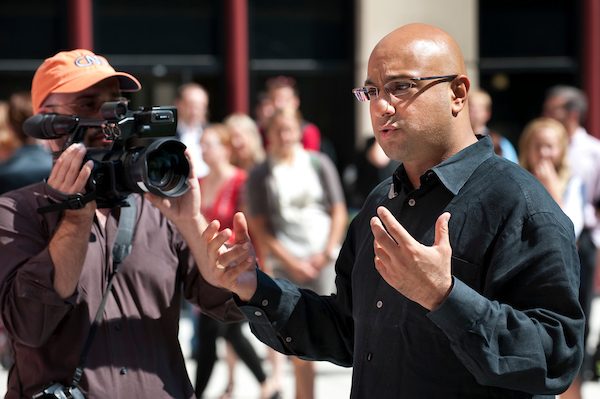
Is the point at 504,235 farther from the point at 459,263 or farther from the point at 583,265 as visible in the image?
the point at 583,265

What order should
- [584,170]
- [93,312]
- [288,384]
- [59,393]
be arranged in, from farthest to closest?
1. [288,384]
2. [584,170]
3. [93,312]
4. [59,393]

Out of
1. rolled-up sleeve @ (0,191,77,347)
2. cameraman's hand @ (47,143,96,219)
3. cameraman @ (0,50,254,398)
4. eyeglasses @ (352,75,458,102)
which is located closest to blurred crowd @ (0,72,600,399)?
cameraman @ (0,50,254,398)

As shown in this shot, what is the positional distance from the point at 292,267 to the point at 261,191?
20.3 inches

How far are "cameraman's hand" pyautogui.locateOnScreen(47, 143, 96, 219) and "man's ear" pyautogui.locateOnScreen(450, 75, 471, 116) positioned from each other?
1052mm

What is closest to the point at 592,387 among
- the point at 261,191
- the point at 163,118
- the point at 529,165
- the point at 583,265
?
the point at 583,265

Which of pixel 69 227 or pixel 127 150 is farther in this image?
pixel 127 150

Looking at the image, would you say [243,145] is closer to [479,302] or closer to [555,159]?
[555,159]

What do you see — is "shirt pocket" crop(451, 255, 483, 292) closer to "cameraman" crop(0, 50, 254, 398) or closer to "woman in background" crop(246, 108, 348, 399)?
"cameraman" crop(0, 50, 254, 398)

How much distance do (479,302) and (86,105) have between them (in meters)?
1.58

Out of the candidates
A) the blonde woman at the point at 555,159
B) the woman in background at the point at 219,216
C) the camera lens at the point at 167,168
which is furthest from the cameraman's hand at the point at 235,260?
the woman in background at the point at 219,216

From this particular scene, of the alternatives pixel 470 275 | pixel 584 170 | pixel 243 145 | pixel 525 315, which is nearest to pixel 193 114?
pixel 243 145

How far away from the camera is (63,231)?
3178 mm

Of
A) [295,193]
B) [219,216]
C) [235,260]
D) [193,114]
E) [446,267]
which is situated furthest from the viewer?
[193,114]

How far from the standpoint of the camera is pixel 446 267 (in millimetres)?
2428
